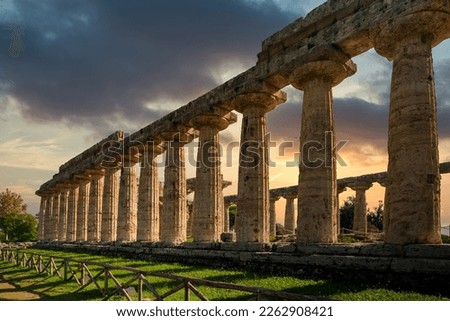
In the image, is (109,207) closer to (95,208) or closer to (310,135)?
(95,208)

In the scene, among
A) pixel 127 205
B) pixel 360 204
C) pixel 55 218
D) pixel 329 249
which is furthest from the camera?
pixel 55 218

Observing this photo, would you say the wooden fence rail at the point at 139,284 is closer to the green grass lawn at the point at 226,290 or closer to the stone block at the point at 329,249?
the green grass lawn at the point at 226,290

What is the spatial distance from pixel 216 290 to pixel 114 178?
2368cm

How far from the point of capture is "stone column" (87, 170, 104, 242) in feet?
119

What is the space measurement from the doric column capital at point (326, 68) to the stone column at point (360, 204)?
71.2 ft

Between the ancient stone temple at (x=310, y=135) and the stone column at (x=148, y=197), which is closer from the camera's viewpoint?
the ancient stone temple at (x=310, y=135)

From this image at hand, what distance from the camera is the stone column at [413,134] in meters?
11.4

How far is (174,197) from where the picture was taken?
24.2 m

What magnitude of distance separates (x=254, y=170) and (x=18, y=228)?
2342 inches

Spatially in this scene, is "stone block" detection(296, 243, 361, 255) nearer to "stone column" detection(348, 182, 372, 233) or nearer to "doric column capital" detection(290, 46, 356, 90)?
"doric column capital" detection(290, 46, 356, 90)

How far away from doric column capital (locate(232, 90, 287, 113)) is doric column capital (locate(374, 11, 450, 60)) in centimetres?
642

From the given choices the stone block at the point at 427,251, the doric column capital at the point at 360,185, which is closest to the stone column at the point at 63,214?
the doric column capital at the point at 360,185

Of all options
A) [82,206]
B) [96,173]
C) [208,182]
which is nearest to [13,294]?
[208,182]

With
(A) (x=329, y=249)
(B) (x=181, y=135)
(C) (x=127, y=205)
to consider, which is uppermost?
(B) (x=181, y=135)
